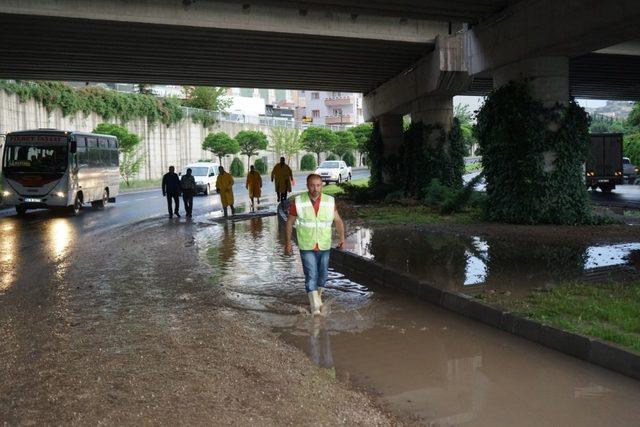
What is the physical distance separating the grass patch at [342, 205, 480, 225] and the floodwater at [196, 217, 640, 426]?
282 inches

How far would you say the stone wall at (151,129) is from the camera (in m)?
35.6

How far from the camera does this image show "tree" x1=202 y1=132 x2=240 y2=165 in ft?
186

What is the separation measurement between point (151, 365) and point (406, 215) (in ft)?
45.2

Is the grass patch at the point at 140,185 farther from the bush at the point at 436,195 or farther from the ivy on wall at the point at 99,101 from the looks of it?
the bush at the point at 436,195

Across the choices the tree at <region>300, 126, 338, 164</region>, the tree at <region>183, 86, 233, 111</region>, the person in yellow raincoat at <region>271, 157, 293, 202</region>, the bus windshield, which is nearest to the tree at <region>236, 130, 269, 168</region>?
the tree at <region>183, 86, 233, 111</region>

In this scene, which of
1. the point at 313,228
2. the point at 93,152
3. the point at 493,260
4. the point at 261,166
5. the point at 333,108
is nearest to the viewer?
the point at 313,228

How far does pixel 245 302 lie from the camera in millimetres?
8273

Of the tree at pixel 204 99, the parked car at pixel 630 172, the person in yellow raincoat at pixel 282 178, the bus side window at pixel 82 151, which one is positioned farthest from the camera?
the tree at pixel 204 99

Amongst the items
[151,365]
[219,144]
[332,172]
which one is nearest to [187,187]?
[151,365]

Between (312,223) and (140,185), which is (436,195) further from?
(140,185)

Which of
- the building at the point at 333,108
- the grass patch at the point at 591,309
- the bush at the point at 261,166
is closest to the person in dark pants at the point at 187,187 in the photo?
the grass patch at the point at 591,309

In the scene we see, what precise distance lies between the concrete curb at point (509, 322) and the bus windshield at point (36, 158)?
16574mm

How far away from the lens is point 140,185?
45500 mm

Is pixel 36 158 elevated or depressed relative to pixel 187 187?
elevated
